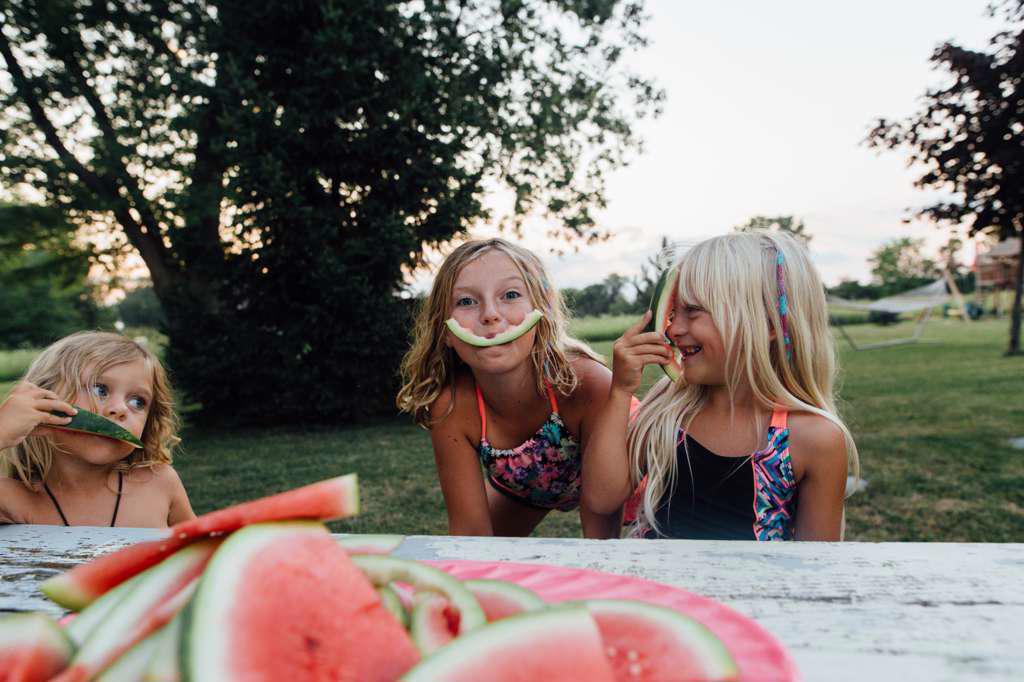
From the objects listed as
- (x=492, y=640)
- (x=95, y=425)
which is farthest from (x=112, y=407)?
(x=492, y=640)

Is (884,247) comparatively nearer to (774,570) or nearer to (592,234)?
(592,234)

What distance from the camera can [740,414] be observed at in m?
2.56

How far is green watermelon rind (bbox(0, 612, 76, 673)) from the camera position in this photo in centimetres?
86

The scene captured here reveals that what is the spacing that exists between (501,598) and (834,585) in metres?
0.71

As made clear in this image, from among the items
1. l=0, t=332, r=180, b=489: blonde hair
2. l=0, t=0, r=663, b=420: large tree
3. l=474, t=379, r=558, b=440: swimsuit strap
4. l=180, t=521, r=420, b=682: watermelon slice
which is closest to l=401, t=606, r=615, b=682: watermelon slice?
l=180, t=521, r=420, b=682: watermelon slice

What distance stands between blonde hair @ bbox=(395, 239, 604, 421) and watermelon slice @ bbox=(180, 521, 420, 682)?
200cm

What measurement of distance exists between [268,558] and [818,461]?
1.98 m

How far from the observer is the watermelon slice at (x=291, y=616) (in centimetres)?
77

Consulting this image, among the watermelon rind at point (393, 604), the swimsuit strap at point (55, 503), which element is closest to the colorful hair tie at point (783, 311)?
the watermelon rind at point (393, 604)

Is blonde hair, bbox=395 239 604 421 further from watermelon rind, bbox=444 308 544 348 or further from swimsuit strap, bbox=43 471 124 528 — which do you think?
swimsuit strap, bbox=43 471 124 528

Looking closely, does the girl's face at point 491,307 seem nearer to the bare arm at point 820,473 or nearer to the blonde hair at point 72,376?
the bare arm at point 820,473

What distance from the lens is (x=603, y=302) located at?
269 inches

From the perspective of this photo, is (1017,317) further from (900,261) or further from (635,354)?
(900,261)

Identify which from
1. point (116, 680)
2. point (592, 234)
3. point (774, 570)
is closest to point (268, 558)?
point (116, 680)
